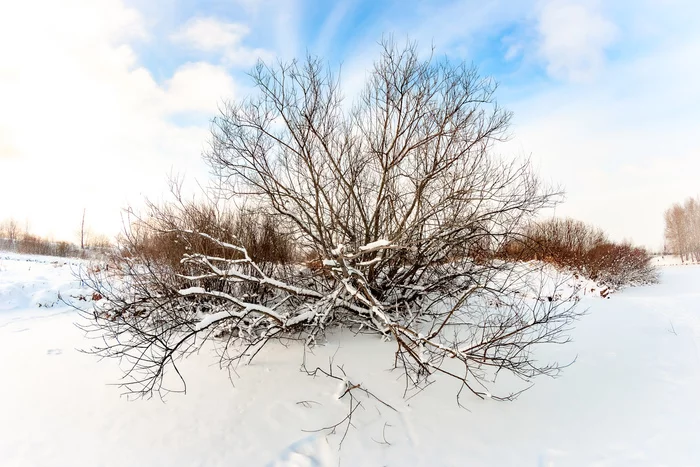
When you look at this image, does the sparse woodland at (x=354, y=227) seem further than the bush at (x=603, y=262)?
No

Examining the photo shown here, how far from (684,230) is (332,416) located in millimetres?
50919

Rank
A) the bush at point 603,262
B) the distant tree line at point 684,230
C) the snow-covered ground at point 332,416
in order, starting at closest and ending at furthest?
the snow-covered ground at point 332,416, the bush at point 603,262, the distant tree line at point 684,230

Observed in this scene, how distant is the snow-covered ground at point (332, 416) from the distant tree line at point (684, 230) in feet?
148

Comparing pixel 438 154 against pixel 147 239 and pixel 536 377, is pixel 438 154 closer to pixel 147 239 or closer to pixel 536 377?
pixel 536 377

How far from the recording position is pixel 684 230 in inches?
1499

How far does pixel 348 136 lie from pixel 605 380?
5412 millimetres

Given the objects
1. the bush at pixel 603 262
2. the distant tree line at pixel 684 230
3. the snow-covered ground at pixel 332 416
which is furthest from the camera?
the distant tree line at pixel 684 230

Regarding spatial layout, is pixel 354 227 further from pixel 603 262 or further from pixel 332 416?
pixel 603 262

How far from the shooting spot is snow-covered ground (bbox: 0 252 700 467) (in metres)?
3.23

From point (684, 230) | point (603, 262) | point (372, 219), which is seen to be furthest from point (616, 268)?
point (684, 230)

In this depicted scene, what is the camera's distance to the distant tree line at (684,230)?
123 ft

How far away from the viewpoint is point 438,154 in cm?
590

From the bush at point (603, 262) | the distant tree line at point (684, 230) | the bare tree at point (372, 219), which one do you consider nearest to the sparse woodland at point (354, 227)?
the bare tree at point (372, 219)

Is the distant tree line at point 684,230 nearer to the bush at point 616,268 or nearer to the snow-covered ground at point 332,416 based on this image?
the bush at point 616,268
